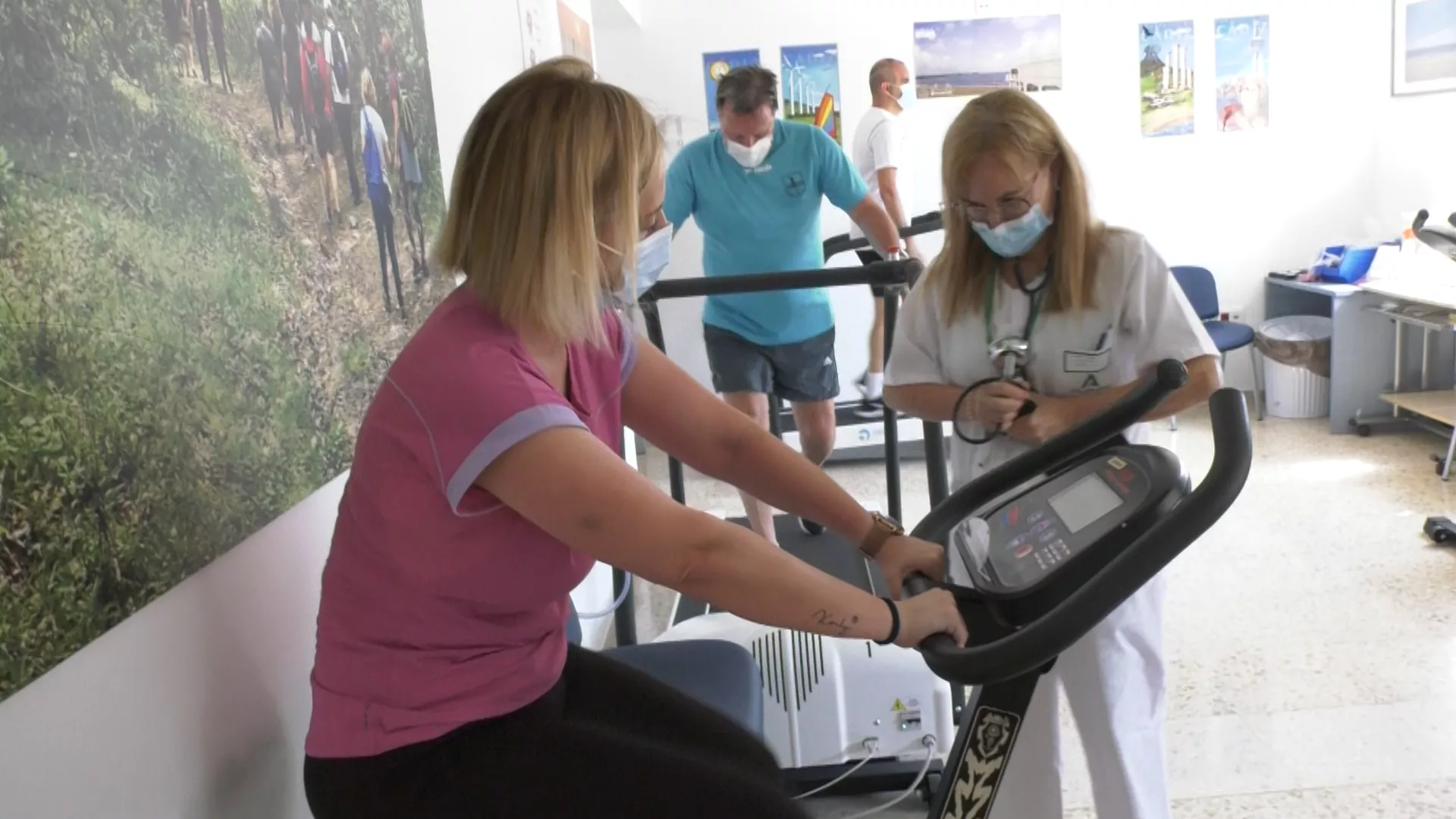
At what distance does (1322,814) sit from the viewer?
2338mm

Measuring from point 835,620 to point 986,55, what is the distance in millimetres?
5398

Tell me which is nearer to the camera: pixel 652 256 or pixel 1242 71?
pixel 652 256

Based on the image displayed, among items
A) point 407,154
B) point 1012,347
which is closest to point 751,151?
point 407,154

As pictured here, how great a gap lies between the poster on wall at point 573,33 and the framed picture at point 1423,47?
433 cm

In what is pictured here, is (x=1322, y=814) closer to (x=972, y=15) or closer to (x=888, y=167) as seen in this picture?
(x=888, y=167)

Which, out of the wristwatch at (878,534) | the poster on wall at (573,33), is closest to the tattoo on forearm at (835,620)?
the wristwatch at (878,534)

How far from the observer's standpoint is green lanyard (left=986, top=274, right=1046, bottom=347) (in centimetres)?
177

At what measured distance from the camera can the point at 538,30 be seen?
334 cm

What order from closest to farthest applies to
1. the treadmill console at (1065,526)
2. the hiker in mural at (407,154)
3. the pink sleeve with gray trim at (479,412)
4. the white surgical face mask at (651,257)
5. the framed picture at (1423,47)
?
the pink sleeve with gray trim at (479,412)
the treadmill console at (1065,526)
the white surgical face mask at (651,257)
the hiker in mural at (407,154)
the framed picture at (1423,47)

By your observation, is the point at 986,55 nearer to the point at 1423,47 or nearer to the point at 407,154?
the point at 1423,47

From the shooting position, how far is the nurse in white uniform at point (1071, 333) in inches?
67.1

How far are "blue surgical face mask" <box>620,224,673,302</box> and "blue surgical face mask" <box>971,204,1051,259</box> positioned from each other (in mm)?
502

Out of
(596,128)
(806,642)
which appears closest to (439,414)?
(596,128)

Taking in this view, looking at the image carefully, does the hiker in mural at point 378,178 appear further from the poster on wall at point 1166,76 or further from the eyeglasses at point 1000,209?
the poster on wall at point 1166,76
